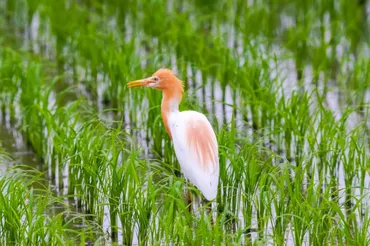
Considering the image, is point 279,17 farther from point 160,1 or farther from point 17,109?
point 17,109

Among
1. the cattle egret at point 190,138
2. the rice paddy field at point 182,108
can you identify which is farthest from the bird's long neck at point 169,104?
the rice paddy field at point 182,108

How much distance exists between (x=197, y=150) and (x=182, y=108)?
1.17 m

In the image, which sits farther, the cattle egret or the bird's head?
the bird's head

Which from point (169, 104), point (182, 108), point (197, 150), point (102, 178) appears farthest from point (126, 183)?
point (182, 108)

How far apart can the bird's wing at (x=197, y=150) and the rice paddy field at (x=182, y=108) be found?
0.12 metres

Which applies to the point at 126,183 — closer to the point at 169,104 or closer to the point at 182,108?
the point at 169,104

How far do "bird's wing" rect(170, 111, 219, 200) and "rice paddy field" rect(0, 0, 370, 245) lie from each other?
12 centimetres

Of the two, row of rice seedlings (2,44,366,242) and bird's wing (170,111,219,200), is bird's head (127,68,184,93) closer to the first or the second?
bird's wing (170,111,219,200)

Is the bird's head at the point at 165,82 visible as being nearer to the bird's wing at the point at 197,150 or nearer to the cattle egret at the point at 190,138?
the cattle egret at the point at 190,138

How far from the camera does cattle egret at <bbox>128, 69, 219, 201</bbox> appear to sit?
577 centimetres

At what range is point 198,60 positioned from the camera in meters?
8.67

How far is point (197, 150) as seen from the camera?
597cm

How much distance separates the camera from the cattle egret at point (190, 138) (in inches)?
227

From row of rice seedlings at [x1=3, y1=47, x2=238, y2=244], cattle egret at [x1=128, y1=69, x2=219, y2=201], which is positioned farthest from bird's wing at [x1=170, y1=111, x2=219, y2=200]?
row of rice seedlings at [x1=3, y1=47, x2=238, y2=244]
